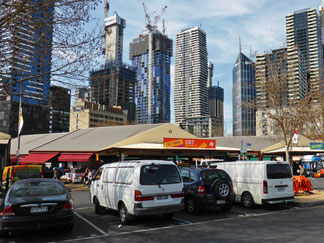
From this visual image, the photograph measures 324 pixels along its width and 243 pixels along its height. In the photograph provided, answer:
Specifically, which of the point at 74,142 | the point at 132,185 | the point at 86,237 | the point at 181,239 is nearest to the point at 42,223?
the point at 86,237

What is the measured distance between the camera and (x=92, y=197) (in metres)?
11.6

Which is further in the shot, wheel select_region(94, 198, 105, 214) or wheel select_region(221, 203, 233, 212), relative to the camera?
wheel select_region(221, 203, 233, 212)

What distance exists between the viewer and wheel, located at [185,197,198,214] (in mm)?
10773

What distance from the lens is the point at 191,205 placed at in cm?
1096

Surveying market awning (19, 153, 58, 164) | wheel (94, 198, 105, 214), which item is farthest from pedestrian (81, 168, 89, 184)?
wheel (94, 198, 105, 214)

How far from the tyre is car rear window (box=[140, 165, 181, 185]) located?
6.31 ft

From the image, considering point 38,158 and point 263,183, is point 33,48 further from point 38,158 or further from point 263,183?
point 38,158

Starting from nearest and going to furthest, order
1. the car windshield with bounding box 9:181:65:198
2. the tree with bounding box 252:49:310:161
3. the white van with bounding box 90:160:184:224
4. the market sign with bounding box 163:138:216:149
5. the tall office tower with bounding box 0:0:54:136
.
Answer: the car windshield with bounding box 9:181:65:198
the white van with bounding box 90:160:184:224
the tall office tower with bounding box 0:0:54:136
the tree with bounding box 252:49:310:161
the market sign with bounding box 163:138:216:149

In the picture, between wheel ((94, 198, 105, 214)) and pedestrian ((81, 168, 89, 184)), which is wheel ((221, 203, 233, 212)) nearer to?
wheel ((94, 198, 105, 214))

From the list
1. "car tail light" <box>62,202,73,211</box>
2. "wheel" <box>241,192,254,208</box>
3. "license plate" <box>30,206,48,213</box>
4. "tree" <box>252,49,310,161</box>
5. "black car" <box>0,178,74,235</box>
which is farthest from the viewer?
"tree" <box>252,49,310,161</box>

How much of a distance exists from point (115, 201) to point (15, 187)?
3.00 m

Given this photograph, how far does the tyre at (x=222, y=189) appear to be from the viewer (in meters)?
10.7

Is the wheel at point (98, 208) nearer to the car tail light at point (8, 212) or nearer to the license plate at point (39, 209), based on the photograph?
the license plate at point (39, 209)

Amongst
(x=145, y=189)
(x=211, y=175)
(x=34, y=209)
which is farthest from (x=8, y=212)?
(x=211, y=175)
